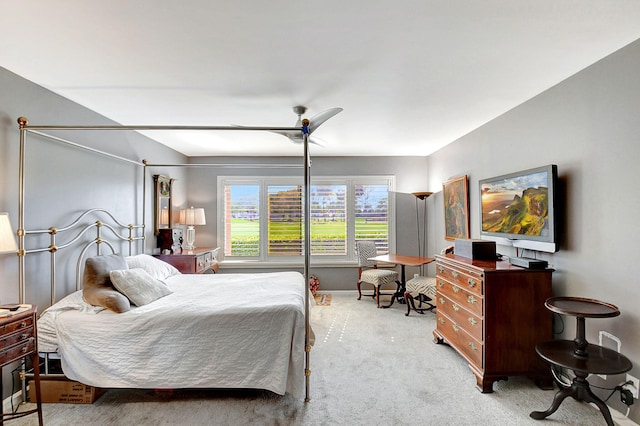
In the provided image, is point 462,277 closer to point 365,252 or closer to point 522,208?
point 522,208

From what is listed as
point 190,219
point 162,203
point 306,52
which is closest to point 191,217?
point 190,219

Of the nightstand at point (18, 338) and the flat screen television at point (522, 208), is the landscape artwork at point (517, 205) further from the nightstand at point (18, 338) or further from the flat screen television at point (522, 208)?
the nightstand at point (18, 338)

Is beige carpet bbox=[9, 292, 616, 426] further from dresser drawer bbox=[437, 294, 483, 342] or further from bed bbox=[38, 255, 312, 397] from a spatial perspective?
dresser drawer bbox=[437, 294, 483, 342]

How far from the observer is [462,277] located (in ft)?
→ 9.64

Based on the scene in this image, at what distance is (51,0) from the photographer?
159 centimetres

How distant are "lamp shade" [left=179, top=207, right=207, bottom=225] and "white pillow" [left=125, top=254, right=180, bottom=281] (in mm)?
1243

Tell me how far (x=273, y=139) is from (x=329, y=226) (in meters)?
1.98

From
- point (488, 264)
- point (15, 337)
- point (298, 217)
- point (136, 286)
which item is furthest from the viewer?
point (298, 217)

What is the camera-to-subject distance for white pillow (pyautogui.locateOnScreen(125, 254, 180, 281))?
3324 millimetres

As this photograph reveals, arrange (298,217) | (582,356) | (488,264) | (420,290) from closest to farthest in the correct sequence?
(582,356) < (488,264) < (420,290) < (298,217)

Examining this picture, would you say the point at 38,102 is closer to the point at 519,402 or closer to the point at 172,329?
the point at 172,329

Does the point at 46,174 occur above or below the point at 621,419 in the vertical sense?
above

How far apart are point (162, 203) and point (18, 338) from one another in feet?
9.31

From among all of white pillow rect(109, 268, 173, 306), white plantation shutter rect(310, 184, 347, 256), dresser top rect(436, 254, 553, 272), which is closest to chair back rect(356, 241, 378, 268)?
white plantation shutter rect(310, 184, 347, 256)
